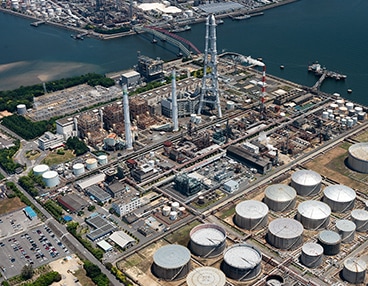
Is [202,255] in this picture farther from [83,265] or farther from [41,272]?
[41,272]

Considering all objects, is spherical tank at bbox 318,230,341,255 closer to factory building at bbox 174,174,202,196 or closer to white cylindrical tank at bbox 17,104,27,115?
factory building at bbox 174,174,202,196

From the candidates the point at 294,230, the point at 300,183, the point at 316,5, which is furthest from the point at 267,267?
the point at 316,5

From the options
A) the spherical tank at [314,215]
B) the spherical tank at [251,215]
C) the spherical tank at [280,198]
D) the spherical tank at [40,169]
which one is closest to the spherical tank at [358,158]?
the spherical tank at [280,198]

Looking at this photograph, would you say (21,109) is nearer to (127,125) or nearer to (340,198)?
(127,125)

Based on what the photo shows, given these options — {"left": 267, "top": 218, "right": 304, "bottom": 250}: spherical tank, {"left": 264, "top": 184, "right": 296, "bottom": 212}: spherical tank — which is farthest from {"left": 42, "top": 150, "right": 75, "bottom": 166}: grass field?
{"left": 267, "top": 218, "right": 304, "bottom": 250}: spherical tank

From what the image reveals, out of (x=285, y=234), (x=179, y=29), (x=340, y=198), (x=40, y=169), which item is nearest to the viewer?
(x=285, y=234)

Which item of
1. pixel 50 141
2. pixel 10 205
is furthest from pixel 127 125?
pixel 10 205
